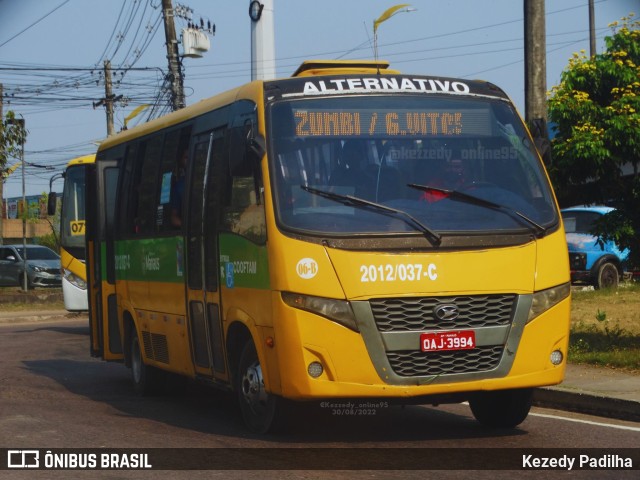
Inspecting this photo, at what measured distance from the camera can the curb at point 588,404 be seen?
10.9m

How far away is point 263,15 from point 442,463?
1189 cm

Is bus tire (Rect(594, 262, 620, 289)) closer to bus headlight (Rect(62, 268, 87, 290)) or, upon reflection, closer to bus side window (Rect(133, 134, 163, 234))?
bus headlight (Rect(62, 268, 87, 290))

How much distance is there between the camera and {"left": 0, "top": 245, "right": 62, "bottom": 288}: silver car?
4103cm

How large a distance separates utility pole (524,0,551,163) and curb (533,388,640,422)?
4.30 meters

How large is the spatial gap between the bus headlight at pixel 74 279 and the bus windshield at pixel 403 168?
15609 millimetres

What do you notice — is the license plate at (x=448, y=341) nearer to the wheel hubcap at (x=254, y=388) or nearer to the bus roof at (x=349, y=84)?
the wheel hubcap at (x=254, y=388)

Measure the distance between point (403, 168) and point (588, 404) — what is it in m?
3.39

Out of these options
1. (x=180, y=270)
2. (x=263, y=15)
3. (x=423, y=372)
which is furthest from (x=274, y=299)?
(x=263, y=15)

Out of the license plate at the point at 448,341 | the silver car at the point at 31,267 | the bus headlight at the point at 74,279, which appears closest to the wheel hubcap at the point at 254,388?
the license plate at the point at 448,341

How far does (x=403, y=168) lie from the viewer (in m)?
9.55

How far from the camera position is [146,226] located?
12648mm

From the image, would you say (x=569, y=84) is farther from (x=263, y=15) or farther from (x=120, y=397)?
(x=120, y=397)

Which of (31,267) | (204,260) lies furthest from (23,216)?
(204,260)

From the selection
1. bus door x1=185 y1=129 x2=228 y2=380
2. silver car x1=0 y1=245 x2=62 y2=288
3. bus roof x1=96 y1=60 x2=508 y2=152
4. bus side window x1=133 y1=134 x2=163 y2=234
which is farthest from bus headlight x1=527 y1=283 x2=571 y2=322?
silver car x1=0 y1=245 x2=62 y2=288
